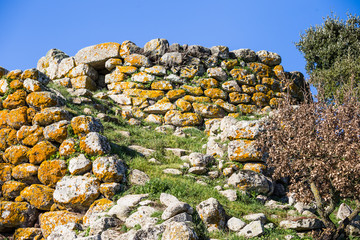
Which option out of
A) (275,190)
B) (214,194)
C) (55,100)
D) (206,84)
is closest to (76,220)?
(214,194)

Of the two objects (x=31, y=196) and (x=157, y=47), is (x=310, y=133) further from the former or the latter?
(x=157, y=47)

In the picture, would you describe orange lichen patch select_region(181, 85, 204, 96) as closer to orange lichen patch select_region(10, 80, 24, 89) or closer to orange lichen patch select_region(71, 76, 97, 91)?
orange lichen patch select_region(71, 76, 97, 91)

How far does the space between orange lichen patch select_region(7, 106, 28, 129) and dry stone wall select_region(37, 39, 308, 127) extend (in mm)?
5077

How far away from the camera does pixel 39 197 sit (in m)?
8.34

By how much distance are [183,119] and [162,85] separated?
2.47 metres

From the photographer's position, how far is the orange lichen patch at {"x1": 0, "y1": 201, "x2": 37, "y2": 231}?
26.4 feet

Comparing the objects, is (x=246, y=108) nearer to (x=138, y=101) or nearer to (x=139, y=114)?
(x=139, y=114)

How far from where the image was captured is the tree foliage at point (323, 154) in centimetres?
659

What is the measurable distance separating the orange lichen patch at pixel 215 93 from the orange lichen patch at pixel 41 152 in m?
8.47

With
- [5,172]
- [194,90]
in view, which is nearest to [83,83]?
[194,90]

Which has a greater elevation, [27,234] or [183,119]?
[183,119]

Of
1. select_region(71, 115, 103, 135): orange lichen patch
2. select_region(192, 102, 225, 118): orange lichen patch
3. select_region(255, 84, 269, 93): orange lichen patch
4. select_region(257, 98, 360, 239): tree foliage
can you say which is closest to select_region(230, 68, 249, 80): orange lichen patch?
select_region(255, 84, 269, 93): orange lichen patch

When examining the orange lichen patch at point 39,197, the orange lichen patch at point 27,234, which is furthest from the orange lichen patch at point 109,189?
the orange lichen patch at point 27,234

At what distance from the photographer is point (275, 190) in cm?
963
